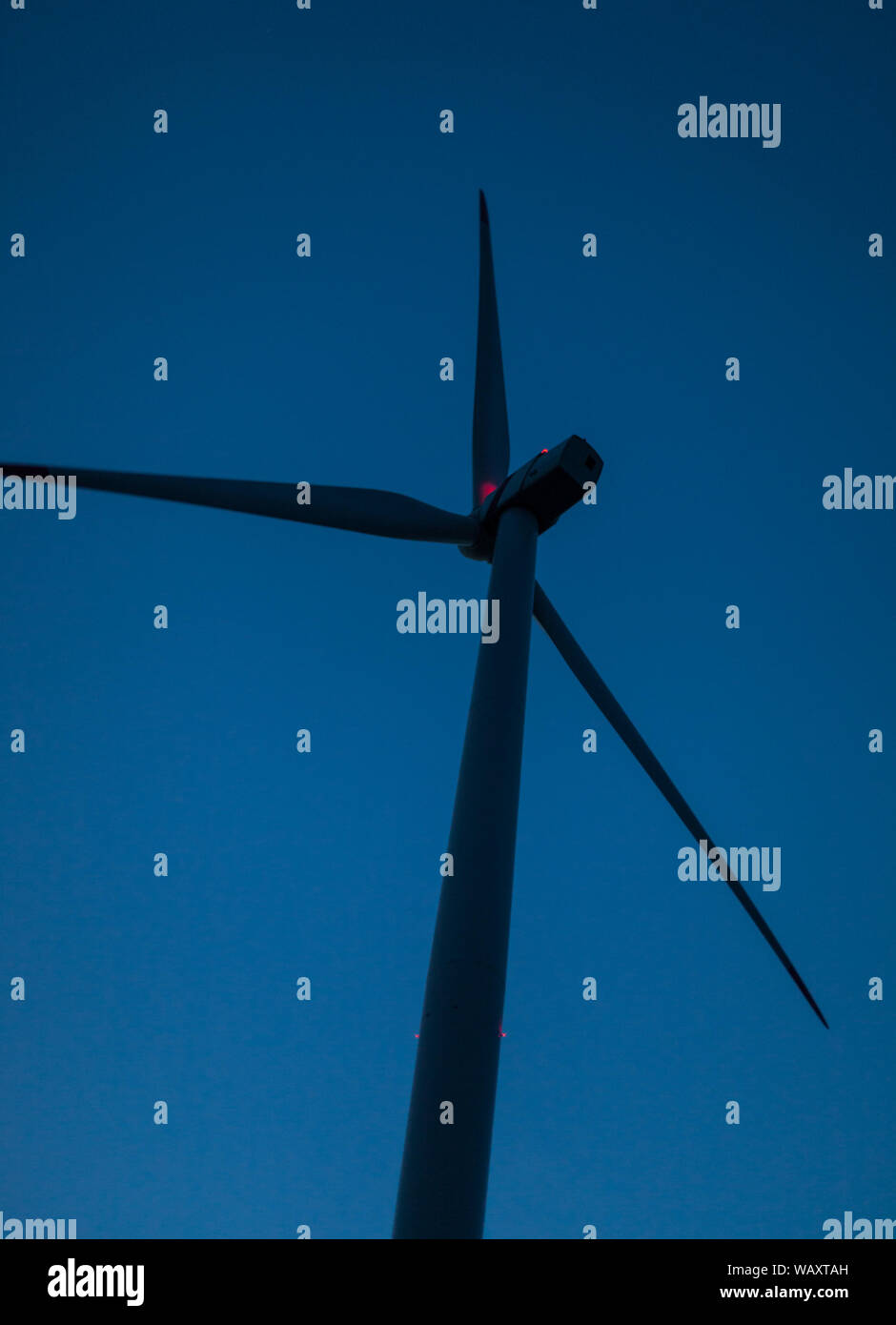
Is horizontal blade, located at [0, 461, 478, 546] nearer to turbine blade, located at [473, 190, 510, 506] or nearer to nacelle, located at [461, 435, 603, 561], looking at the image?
nacelle, located at [461, 435, 603, 561]

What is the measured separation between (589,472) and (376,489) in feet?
12.6

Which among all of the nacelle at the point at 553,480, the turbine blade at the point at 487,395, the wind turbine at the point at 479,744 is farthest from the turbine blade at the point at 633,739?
the turbine blade at the point at 487,395

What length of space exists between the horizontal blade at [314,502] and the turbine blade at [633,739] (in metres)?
2.34

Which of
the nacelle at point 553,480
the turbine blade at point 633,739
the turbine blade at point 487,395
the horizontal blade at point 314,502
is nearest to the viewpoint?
the horizontal blade at point 314,502

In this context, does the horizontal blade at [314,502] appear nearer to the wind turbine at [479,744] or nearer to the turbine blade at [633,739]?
the wind turbine at [479,744]

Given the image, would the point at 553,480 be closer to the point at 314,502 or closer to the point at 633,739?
the point at 314,502

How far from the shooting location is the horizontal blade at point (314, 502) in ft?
53.5

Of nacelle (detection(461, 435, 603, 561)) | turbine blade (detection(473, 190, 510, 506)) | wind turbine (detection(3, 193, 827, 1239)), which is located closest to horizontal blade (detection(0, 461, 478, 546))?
wind turbine (detection(3, 193, 827, 1239))

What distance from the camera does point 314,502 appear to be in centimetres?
1755

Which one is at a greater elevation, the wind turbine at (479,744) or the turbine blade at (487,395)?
the turbine blade at (487,395)
